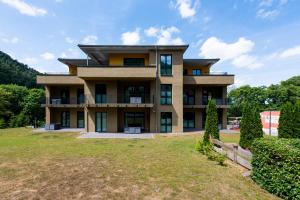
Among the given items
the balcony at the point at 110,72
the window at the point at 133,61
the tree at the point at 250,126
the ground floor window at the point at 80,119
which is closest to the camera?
A: the tree at the point at 250,126

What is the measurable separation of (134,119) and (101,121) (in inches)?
145

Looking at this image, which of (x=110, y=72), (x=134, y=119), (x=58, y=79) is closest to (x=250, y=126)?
(x=134, y=119)

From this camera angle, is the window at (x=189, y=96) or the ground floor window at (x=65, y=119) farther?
the ground floor window at (x=65, y=119)

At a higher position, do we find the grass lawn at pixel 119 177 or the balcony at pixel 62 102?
the balcony at pixel 62 102

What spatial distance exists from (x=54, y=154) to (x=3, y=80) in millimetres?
47303

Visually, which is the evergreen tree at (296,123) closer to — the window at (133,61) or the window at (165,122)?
the window at (165,122)

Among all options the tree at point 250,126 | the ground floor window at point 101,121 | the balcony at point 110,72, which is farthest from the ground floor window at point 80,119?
the tree at point 250,126

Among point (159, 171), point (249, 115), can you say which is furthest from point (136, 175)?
point (249, 115)

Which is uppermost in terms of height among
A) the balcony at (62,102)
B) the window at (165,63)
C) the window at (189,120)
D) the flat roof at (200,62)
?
the flat roof at (200,62)

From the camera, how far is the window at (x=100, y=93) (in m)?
19.4

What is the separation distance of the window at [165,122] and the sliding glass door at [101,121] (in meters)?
6.20

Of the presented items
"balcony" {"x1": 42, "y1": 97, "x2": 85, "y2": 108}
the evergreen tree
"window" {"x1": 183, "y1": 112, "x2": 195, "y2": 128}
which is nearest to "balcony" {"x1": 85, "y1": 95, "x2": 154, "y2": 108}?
"balcony" {"x1": 42, "y1": 97, "x2": 85, "y2": 108}

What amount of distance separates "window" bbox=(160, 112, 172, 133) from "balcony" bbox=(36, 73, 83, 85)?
10.7 metres

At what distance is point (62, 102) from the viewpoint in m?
22.2
